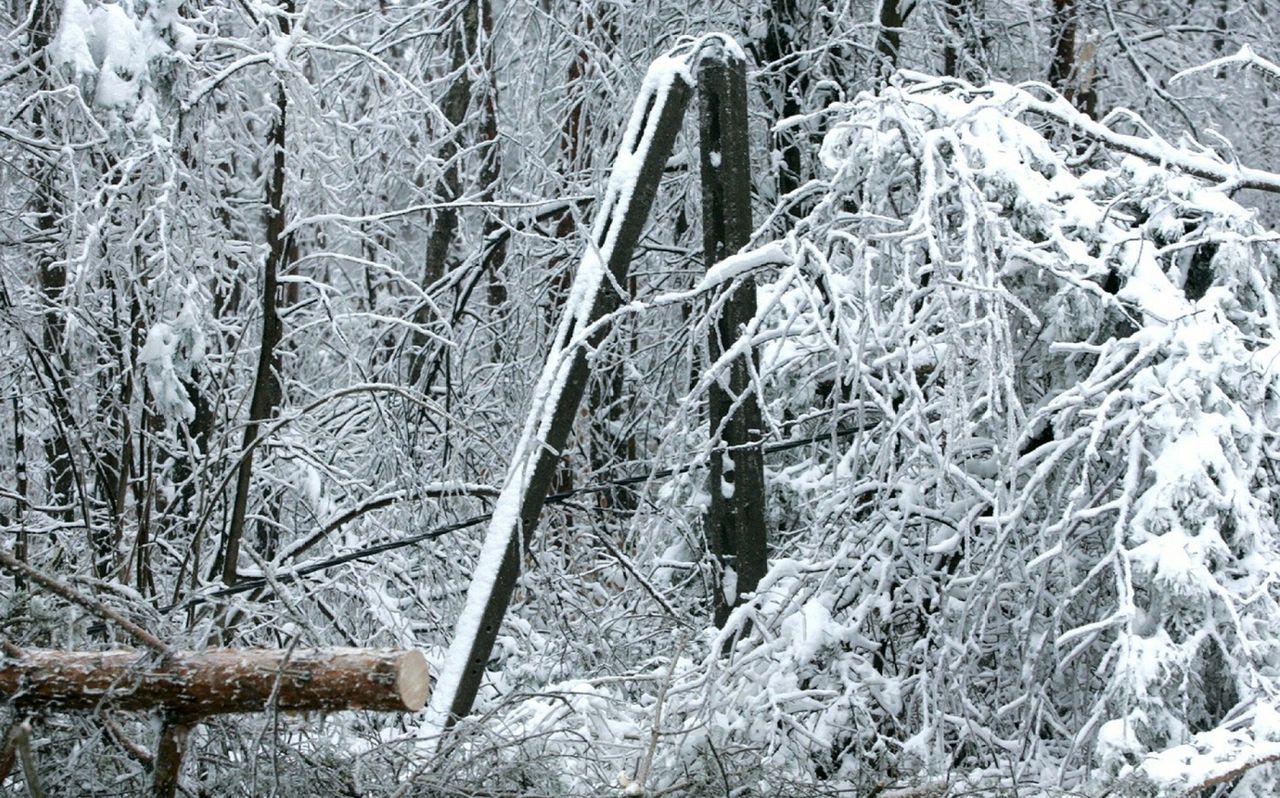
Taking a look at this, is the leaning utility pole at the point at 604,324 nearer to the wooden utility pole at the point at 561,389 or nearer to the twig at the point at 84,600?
the wooden utility pole at the point at 561,389

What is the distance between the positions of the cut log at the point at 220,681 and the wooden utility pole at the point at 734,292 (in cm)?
202

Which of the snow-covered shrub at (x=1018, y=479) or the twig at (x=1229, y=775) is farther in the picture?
the snow-covered shrub at (x=1018, y=479)

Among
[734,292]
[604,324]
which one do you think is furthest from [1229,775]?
[604,324]

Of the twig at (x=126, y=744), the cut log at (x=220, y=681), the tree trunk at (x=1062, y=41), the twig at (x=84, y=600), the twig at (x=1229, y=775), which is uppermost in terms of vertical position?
the tree trunk at (x=1062, y=41)

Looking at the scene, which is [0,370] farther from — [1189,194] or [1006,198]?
[1189,194]

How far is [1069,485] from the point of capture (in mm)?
3842

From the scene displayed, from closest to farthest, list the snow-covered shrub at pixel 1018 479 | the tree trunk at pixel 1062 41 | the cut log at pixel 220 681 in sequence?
the cut log at pixel 220 681
the snow-covered shrub at pixel 1018 479
the tree trunk at pixel 1062 41

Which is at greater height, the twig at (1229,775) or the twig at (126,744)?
the twig at (126,744)

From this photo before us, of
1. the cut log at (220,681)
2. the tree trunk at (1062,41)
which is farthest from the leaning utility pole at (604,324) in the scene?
the tree trunk at (1062,41)

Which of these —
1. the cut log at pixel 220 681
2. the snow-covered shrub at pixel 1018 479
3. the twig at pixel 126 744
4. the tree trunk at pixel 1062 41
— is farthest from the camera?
the tree trunk at pixel 1062 41

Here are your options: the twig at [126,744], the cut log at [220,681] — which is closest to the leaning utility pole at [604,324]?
the twig at [126,744]

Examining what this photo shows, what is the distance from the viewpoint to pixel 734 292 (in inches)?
182

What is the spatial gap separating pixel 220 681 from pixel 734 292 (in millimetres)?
2380

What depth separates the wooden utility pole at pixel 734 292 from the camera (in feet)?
15.3
